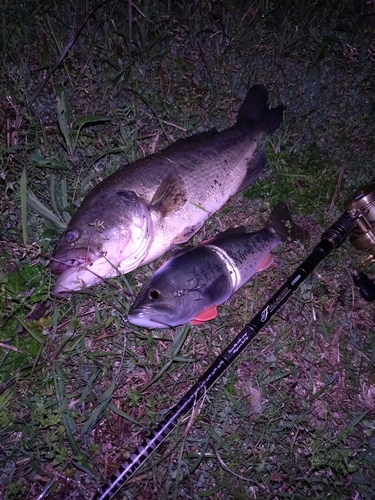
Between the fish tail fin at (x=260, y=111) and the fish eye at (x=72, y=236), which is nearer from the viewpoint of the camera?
the fish eye at (x=72, y=236)

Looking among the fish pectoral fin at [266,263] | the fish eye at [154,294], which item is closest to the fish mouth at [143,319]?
→ the fish eye at [154,294]

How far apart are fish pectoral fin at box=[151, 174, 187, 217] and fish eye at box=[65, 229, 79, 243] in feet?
2.12

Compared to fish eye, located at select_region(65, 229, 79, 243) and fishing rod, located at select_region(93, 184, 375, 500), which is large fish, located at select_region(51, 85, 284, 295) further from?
fishing rod, located at select_region(93, 184, 375, 500)

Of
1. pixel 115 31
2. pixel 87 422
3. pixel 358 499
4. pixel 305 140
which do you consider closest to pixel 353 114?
pixel 305 140

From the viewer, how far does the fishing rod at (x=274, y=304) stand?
8.76ft

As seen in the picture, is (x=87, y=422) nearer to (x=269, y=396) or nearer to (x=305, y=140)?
(x=269, y=396)

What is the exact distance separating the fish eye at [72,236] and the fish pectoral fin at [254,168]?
1605 mm

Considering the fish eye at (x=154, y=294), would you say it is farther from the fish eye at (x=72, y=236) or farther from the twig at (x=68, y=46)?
the twig at (x=68, y=46)

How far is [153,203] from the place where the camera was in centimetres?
324

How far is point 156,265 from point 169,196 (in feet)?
2.10

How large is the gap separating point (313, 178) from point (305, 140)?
1.63 ft

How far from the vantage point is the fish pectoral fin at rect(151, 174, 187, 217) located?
325cm

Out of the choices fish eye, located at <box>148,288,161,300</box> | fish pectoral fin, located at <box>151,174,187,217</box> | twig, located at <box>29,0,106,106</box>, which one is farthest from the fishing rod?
twig, located at <box>29,0,106,106</box>

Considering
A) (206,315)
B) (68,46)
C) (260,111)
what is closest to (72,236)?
(206,315)
